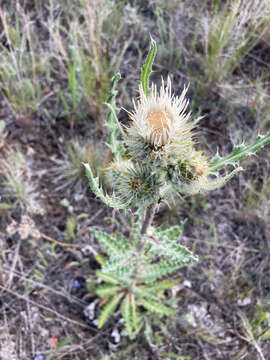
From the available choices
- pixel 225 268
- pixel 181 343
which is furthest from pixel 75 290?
pixel 225 268

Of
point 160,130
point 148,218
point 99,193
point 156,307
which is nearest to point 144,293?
point 156,307

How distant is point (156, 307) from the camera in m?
2.78

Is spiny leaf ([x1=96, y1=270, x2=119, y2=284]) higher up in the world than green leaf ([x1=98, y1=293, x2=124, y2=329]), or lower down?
higher up

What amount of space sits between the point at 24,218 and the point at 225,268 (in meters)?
1.88

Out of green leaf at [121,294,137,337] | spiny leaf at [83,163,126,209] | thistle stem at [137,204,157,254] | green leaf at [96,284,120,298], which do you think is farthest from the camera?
green leaf at [96,284,120,298]

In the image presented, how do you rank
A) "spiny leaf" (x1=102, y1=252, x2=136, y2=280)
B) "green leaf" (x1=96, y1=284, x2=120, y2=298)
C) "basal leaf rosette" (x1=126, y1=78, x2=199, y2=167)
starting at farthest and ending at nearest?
"green leaf" (x1=96, y1=284, x2=120, y2=298) → "spiny leaf" (x1=102, y1=252, x2=136, y2=280) → "basal leaf rosette" (x1=126, y1=78, x2=199, y2=167)

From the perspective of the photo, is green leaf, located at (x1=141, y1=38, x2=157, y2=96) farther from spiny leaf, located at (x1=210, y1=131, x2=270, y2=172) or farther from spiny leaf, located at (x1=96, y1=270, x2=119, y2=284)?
spiny leaf, located at (x1=96, y1=270, x2=119, y2=284)

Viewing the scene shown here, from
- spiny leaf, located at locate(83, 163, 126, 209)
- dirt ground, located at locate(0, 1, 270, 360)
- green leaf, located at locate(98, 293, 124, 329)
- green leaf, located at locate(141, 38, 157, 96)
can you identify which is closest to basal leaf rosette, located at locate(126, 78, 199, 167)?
green leaf, located at locate(141, 38, 157, 96)

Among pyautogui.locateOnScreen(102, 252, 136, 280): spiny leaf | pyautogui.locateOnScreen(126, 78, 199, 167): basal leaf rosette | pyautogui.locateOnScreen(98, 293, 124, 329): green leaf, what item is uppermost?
pyautogui.locateOnScreen(126, 78, 199, 167): basal leaf rosette

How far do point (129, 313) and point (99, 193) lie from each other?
142 centimetres

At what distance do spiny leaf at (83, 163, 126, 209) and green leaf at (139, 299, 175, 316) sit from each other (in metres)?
1.18

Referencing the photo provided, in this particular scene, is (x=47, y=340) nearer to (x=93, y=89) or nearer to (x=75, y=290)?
(x=75, y=290)

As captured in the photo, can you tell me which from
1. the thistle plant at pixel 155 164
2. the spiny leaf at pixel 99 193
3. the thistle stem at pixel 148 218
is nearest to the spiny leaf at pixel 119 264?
the thistle plant at pixel 155 164

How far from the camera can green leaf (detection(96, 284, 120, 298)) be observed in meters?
2.82
